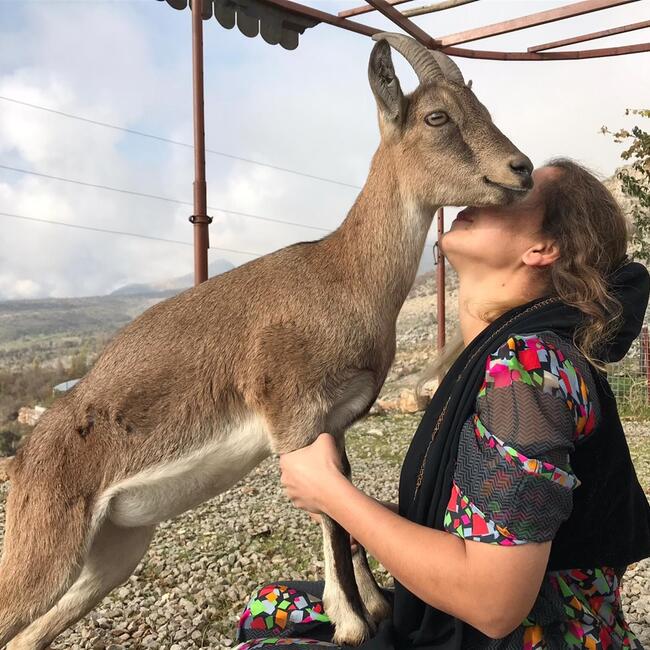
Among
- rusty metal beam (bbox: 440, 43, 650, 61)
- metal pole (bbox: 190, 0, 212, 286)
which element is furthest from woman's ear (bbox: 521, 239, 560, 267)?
rusty metal beam (bbox: 440, 43, 650, 61)

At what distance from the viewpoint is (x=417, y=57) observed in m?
2.68

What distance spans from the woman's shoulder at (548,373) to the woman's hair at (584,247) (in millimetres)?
76

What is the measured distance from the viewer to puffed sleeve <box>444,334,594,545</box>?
1434 millimetres

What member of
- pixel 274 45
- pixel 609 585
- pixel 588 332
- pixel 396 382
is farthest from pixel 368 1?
pixel 396 382

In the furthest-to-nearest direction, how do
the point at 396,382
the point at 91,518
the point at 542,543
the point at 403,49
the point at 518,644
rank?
the point at 396,382 → the point at 403,49 → the point at 91,518 → the point at 518,644 → the point at 542,543

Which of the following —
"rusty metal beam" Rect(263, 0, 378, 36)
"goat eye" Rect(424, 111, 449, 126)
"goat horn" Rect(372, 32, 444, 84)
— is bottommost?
"goat eye" Rect(424, 111, 449, 126)

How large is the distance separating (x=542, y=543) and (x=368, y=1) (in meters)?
5.32

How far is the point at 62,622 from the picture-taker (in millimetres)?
2793

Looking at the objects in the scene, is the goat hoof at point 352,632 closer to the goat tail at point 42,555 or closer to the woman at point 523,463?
the woman at point 523,463

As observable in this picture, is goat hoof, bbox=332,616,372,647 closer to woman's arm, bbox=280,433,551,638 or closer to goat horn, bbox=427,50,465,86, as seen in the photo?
woman's arm, bbox=280,433,551,638

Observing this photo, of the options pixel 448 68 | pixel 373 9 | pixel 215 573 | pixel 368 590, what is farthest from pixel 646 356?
pixel 368 590

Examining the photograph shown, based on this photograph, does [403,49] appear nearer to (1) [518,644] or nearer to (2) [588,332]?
A: (2) [588,332]

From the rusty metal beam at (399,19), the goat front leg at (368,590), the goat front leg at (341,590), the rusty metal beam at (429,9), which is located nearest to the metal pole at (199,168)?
the rusty metal beam at (399,19)

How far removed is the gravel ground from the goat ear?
275 cm
